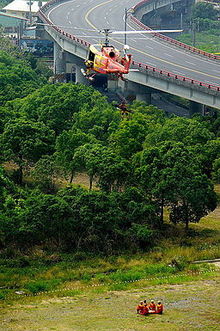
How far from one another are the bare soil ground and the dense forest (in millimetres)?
10109

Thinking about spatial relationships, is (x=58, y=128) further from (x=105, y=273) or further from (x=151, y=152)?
(x=105, y=273)

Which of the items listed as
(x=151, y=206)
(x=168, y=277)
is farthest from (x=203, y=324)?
(x=151, y=206)

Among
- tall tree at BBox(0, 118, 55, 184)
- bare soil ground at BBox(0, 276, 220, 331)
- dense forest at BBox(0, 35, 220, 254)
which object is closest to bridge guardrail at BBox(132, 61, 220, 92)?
dense forest at BBox(0, 35, 220, 254)

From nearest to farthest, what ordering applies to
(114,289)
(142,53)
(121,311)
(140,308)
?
1. (140,308)
2. (121,311)
3. (114,289)
4. (142,53)

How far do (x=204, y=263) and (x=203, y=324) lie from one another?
16.8 meters

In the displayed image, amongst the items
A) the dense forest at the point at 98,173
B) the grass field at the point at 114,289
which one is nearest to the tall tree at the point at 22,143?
the dense forest at the point at 98,173

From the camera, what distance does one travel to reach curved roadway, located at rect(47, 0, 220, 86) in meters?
130

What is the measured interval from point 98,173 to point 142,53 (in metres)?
62.8

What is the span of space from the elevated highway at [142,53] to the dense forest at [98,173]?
19.9 ft

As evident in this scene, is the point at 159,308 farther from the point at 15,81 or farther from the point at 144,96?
the point at 15,81

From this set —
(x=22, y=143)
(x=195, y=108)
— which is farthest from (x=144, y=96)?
(x=22, y=143)

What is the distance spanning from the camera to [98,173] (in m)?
84.4

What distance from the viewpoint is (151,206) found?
77.3 meters

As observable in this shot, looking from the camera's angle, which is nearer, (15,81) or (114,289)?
(114,289)
